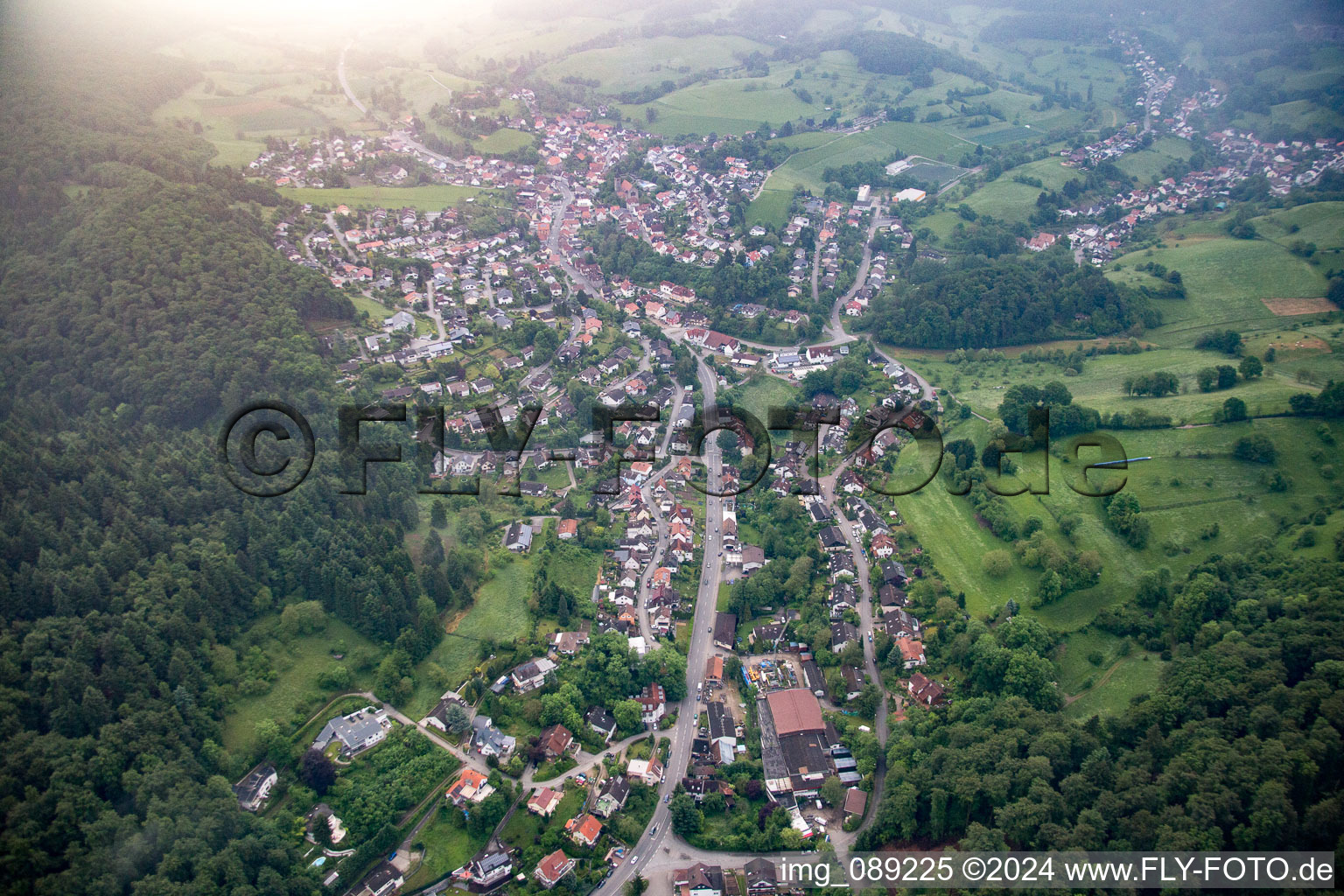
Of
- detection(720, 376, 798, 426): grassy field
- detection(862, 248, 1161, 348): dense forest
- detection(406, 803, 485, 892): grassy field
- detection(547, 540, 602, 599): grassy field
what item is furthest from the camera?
detection(862, 248, 1161, 348): dense forest

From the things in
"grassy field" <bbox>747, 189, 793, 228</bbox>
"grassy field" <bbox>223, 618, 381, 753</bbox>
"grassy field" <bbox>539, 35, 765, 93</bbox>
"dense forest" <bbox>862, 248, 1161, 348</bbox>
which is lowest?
"grassy field" <bbox>223, 618, 381, 753</bbox>

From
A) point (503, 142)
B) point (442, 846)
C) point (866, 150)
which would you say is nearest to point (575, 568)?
point (442, 846)

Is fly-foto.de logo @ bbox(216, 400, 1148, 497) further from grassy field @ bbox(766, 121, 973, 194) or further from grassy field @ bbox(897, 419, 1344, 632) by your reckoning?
grassy field @ bbox(766, 121, 973, 194)

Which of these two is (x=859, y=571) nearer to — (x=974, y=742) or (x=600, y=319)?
(x=974, y=742)

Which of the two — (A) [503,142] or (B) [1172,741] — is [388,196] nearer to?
(A) [503,142]

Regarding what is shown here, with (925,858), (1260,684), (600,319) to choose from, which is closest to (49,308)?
(600,319)

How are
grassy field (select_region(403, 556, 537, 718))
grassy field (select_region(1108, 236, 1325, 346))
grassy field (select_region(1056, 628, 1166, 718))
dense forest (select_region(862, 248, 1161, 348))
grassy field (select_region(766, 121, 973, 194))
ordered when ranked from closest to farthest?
grassy field (select_region(1056, 628, 1166, 718)), grassy field (select_region(403, 556, 537, 718)), grassy field (select_region(1108, 236, 1325, 346)), dense forest (select_region(862, 248, 1161, 348)), grassy field (select_region(766, 121, 973, 194))

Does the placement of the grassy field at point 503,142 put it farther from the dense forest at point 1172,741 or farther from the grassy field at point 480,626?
the dense forest at point 1172,741

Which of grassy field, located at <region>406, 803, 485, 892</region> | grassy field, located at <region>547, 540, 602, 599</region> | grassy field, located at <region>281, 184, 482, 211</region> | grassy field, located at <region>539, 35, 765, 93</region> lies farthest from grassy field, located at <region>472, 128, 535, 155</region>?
grassy field, located at <region>406, 803, 485, 892</region>
